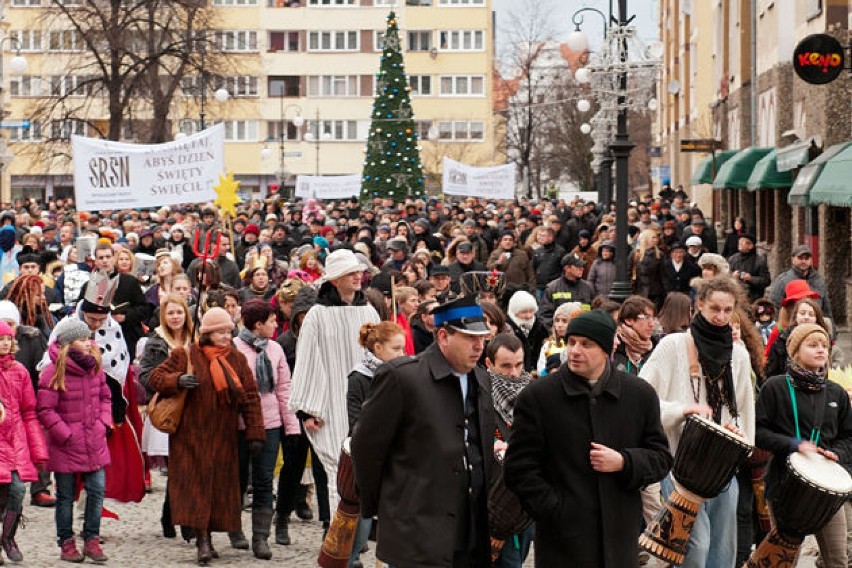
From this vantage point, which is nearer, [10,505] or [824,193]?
[10,505]

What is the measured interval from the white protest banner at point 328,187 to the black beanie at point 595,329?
39.4m

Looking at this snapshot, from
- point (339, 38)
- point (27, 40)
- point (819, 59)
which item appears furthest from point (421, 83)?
point (819, 59)

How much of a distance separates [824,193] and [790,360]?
14.6 metres

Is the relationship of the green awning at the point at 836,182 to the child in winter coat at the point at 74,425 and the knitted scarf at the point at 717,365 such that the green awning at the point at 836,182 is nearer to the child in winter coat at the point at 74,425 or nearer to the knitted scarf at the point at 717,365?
the child in winter coat at the point at 74,425

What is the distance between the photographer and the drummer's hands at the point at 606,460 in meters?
7.00

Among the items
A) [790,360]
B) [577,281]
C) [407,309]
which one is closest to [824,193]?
[577,281]

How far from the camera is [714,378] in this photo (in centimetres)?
900

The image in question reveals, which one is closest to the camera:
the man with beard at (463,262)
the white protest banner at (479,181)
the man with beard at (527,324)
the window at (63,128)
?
Result: the man with beard at (527,324)

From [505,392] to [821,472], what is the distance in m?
1.76

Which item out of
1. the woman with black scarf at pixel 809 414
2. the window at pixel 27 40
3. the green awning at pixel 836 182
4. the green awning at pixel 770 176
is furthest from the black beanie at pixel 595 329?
the window at pixel 27 40

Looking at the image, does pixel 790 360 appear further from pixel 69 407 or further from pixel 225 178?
pixel 225 178

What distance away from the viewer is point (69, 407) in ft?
37.3

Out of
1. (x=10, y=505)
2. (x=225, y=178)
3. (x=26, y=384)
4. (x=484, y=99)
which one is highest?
(x=484, y=99)

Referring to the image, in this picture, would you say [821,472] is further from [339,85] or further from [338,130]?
[339,85]
